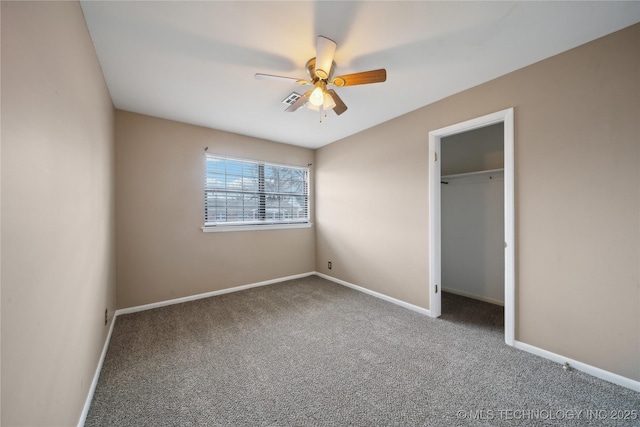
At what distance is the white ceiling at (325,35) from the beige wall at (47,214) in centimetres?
39

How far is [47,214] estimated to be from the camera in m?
1.04

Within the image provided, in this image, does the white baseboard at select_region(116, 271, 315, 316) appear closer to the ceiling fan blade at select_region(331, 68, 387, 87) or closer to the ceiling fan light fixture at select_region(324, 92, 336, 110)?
the ceiling fan light fixture at select_region(324, 92, 336, 110)

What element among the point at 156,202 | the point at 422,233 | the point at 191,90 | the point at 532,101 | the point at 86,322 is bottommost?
the point at 86,322

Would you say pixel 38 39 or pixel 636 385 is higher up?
pixel 38 39

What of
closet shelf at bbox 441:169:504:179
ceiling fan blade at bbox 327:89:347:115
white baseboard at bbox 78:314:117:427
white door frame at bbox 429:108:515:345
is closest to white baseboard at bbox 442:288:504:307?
white door frame at bbox 429:108:515:345

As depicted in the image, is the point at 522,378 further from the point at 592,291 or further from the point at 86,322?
the point at 86,322

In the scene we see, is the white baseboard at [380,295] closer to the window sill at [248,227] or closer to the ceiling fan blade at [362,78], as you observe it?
the window sill at [248,227]

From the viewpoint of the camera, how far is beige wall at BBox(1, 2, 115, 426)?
30.4 inches

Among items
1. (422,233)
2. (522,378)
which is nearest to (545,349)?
(522,378)

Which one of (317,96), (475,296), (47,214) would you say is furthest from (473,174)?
(47,214)

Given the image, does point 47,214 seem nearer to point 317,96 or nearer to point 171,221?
point 317,96

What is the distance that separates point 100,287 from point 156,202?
1345 mm

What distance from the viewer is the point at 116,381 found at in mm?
1781

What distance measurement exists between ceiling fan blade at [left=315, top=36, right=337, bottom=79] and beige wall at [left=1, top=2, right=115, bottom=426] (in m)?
1.30
